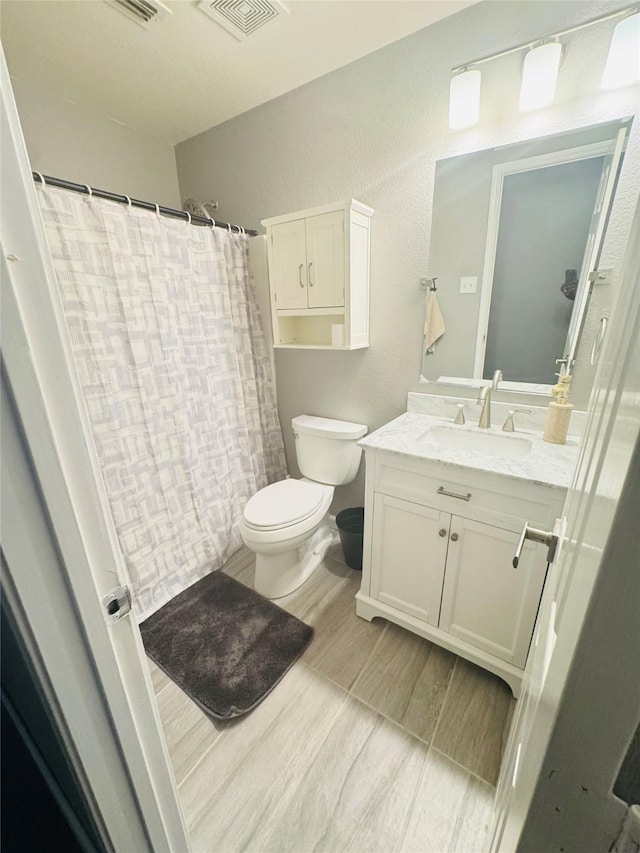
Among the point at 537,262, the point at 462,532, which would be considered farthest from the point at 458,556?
the point at 537,262

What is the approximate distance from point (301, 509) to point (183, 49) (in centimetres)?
205

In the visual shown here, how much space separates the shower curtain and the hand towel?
1.01 meters

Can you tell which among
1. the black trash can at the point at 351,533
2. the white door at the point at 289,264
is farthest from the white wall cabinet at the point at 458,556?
the white door at the point at 289,264

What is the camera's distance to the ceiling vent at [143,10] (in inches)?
47.9

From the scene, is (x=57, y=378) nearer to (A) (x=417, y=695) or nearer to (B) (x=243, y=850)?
(B) (x=243, y=850)

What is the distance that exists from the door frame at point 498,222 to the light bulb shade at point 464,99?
0.67 ft

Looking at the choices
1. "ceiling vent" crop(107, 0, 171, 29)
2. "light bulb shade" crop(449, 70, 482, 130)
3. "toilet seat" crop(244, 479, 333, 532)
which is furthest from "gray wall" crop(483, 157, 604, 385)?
"ceiling vent" crop(107, 0, 171, 29)

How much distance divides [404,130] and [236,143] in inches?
40.4

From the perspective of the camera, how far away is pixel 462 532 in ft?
4.01

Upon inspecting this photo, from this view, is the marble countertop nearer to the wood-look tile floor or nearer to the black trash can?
the black trash can

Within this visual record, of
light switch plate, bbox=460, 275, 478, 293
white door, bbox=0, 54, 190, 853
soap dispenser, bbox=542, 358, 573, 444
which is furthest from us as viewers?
light switch plate, bbox=460, 275, 478, 293

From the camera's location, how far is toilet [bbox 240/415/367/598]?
158 cm

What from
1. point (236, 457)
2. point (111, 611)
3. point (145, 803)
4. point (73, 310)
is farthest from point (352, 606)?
point (73, 310)

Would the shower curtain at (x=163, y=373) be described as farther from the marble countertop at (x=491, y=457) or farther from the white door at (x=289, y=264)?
the marble countertop at (x=491, y=457)
